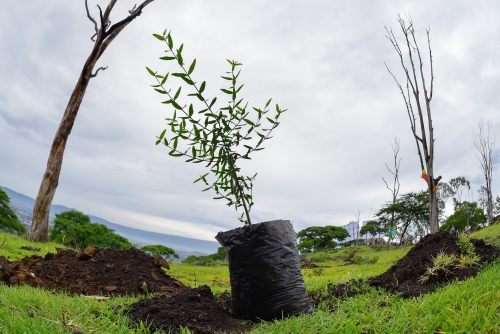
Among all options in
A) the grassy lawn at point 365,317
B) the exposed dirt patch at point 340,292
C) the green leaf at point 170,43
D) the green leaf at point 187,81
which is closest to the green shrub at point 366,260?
the exposed dirt patch at point 340,292

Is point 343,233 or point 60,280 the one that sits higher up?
point 343,233

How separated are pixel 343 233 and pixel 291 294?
34.9 meters

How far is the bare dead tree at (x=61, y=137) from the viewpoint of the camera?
1195 cm

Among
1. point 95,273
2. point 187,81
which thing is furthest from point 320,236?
point 187,81

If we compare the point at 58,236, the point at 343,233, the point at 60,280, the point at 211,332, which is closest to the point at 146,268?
the point at 60,280

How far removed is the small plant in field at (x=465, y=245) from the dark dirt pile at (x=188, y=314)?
264cm

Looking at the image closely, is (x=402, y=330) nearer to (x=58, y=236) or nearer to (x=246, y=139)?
(x=246, y=139)

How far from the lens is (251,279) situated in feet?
12.5

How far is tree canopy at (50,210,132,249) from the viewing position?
1928 centimetres

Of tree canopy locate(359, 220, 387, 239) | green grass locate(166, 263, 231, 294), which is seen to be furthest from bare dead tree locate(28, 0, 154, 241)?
tree canopy locate(359, 220, 387, 239)

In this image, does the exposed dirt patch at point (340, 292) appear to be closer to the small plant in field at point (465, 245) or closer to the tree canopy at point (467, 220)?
the small plant in field at point (465, 245)

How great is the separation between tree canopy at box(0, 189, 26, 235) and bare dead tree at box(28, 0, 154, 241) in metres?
11.6

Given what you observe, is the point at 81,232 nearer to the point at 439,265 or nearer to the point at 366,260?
the point at 366,260

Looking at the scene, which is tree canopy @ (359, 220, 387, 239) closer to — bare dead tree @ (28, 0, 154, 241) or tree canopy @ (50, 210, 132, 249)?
tree canopy @ (50, 210, 132, 249)
